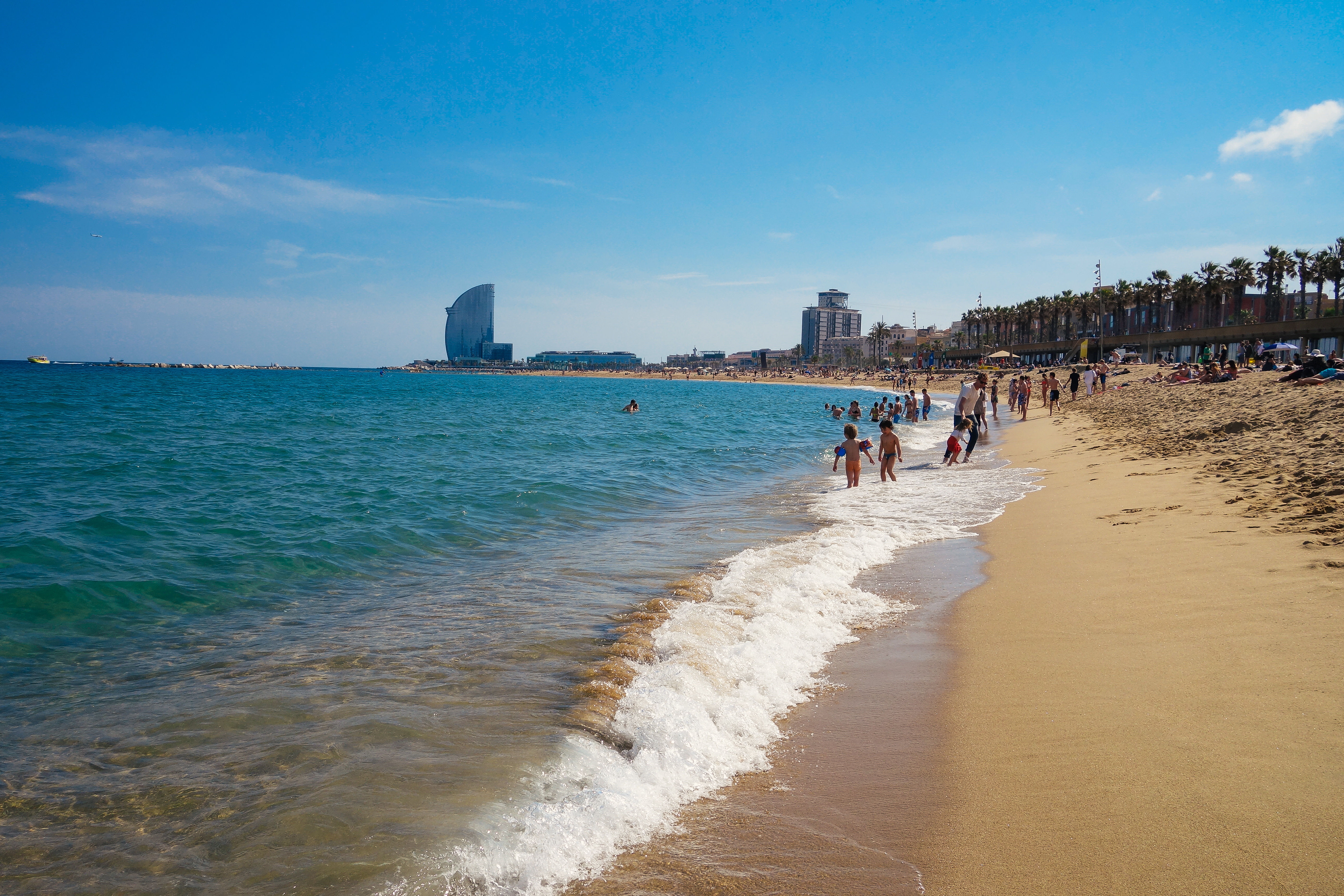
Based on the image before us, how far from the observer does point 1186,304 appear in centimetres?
7306

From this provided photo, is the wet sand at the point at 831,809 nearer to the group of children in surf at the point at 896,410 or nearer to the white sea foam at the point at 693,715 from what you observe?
the white sea foam at the point at 693,715

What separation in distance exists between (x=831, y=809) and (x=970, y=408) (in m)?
19.4

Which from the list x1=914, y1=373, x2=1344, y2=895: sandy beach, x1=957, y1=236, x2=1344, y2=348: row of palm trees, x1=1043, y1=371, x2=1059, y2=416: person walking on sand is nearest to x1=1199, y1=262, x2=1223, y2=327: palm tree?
x1=957, y1=236, x2=1344, y2=348: row of palm trees

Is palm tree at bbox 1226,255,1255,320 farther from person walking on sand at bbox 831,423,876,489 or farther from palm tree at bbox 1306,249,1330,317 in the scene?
person walking on sand at bbox 831,423,876,489

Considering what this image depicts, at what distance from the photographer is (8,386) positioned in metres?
63.2

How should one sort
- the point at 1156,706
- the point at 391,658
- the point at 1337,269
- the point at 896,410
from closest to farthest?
the point at 1156,706 < the point at 391,658 < the point at 896,410 < the point at 1337,269

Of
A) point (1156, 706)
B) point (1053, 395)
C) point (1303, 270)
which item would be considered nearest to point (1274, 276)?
point (1303, 270)

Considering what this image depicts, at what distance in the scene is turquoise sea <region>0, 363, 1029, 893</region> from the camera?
10.5 ft

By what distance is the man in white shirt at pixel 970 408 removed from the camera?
17781 millimetres

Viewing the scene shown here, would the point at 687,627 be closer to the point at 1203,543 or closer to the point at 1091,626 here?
the point at 1091,626

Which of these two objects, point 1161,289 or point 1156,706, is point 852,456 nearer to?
point 1156,706

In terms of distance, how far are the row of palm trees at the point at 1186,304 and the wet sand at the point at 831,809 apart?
5930 cm

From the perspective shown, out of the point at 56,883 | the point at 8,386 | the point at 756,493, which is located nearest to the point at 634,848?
the point at 56,883

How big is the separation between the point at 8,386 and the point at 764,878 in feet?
282
